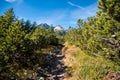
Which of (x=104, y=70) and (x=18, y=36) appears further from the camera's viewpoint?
(x=18, y=36)

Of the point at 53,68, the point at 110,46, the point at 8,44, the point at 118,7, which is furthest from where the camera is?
the point at 53,68

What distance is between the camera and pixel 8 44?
28469 millimetres

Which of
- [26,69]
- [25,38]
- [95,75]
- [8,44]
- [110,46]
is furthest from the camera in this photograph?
[26,69]

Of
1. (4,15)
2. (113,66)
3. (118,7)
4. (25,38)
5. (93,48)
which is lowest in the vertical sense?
(113,66)

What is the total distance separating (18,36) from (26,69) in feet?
25.2

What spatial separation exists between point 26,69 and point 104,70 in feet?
47.3

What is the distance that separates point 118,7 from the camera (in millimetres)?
21984

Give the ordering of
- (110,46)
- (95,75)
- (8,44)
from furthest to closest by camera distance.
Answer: (8,44)
(95,75)
(110,46)

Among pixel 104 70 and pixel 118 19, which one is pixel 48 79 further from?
pixel 118 19

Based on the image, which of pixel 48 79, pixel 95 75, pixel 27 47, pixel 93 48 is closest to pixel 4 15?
pixel 27 47

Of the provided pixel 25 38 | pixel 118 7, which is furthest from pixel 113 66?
pixel 25 38

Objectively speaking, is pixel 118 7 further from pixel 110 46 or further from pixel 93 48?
pixel 93 48

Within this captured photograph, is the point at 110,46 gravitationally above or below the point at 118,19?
below

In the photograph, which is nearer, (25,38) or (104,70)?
(104,70)
